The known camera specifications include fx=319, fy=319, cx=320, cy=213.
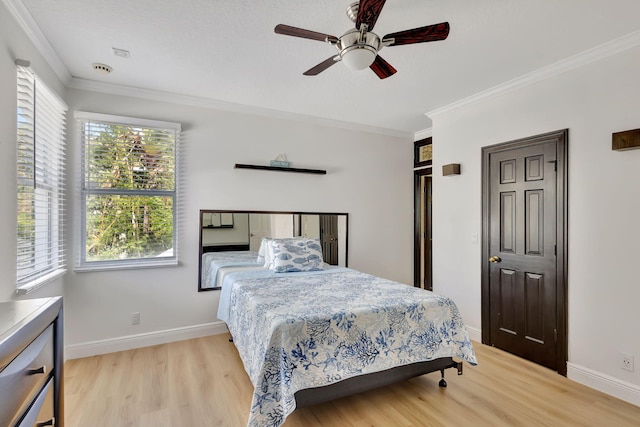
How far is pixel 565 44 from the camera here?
2.34m

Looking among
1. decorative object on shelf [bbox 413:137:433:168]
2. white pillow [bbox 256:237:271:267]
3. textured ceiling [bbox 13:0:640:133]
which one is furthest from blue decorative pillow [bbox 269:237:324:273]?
decorative object on shelf [bbox 413:137:433:168]

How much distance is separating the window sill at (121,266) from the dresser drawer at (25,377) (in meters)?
2.17

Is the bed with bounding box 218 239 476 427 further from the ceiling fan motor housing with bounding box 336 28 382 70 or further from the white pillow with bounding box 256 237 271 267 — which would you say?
the ceiling fan motor housing with bounding box 336 28 382 70

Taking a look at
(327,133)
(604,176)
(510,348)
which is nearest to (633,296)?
(604,176)

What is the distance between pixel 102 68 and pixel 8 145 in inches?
44.9

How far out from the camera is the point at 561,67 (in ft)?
8.64

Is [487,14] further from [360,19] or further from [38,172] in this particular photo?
[38,172]

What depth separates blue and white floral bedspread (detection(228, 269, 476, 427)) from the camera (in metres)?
1.80

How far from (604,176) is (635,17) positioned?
3.46 feet

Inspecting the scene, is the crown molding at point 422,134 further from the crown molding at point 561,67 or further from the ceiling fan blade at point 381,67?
the ceiling fan blade at point 381,67

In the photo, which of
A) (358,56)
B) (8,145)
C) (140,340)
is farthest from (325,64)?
(140,340)

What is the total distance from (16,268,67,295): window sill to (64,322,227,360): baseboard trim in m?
0.74

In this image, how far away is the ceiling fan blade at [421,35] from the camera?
1.67m

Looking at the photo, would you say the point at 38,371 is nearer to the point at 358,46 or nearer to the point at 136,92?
the point at 358,46
